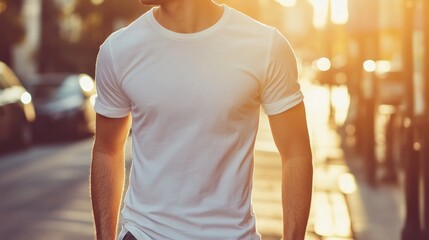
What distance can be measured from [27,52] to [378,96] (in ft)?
95.9

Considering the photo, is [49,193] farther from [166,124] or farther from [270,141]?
[166,124]

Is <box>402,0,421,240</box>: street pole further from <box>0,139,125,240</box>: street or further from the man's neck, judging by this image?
the man's neck

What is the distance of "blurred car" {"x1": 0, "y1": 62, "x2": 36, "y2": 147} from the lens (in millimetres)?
16766

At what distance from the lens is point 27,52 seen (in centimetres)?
4056

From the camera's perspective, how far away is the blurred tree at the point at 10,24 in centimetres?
3103

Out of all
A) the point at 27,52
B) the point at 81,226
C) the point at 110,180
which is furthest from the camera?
the point at 27,52

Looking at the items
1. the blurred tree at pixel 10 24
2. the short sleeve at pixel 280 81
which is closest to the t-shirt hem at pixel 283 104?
the short sleeve at pixel 280 81

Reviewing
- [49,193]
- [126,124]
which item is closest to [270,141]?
[49,193]

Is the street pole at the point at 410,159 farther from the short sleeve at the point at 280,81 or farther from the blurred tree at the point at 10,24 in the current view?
the blurred tree at the point at 10,24

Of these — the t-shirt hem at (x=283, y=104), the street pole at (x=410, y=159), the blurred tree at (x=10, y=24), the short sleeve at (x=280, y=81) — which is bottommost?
the blurred tree at (x=10, y=24)

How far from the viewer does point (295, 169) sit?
291cm

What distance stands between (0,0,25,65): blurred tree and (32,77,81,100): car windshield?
9603 millimetres

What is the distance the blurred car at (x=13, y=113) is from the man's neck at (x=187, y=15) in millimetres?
14029

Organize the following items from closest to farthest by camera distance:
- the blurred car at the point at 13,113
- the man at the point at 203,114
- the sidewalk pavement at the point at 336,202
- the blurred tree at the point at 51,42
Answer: the man at the point at 203,114 → the sidewalk pavement at the point at 336,202 → the blurred car at the point at 13,113 → the blurred tree at the point at 51,42
